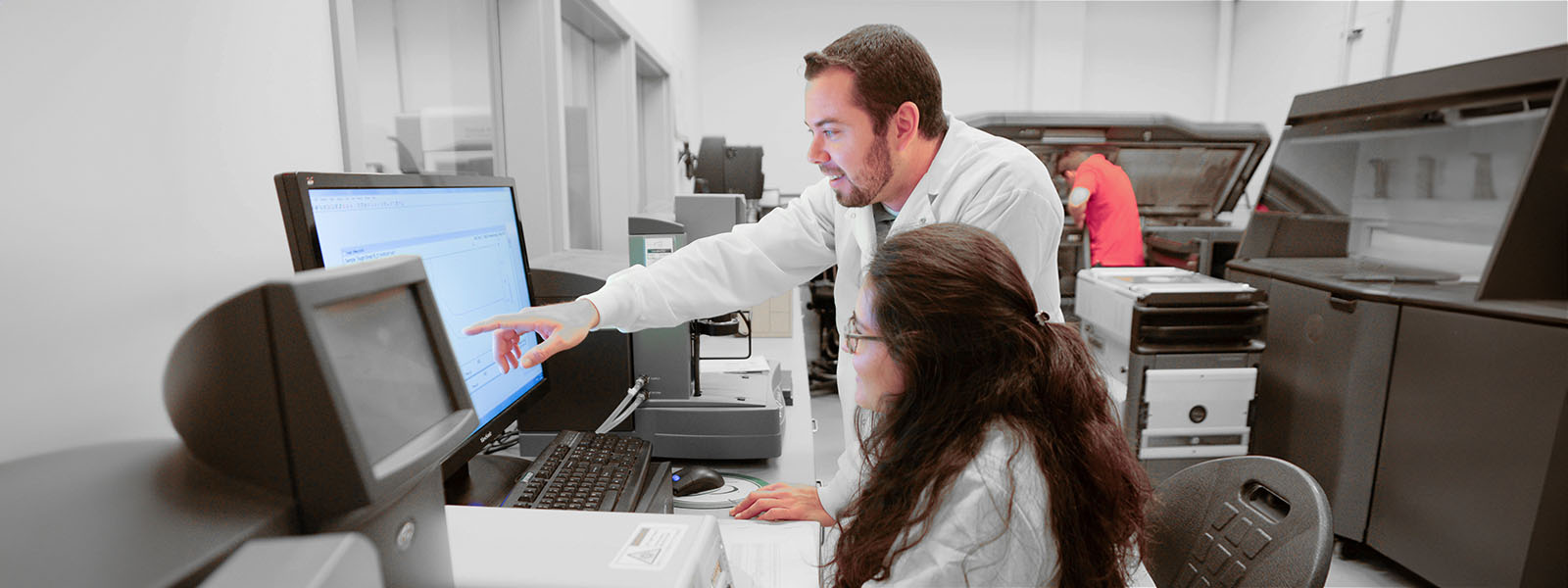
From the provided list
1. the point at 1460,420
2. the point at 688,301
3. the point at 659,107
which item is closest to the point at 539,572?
the point at 688,301

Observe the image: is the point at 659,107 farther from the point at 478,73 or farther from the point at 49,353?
the point at 49,353

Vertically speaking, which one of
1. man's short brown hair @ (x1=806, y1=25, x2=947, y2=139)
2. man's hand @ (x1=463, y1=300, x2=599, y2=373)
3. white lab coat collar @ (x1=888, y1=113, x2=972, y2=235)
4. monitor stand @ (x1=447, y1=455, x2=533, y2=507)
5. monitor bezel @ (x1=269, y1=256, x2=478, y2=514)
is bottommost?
monitor stand @ (x1=447, y1=455, x2=533, y2=507)

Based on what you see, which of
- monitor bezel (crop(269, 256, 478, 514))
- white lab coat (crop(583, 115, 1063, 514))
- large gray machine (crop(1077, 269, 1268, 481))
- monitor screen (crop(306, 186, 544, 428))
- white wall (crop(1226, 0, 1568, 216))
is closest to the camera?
monitor bezel (crop(269, 256, 478, 514))

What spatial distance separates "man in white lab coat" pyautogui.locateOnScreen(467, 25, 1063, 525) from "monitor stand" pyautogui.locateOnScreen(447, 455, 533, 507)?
0.25 m

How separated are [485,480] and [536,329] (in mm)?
229

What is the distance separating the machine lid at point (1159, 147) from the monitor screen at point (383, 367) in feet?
12.4

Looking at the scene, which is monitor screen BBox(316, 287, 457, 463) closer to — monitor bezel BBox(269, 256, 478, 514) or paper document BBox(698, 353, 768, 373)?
monitor bezel BBox(269, 256, 478, 514)

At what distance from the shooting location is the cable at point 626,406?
127cm

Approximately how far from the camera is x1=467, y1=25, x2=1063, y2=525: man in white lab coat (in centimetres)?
129

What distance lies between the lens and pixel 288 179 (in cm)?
69

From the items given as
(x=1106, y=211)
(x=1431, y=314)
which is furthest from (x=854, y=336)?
(x=1106, y=211)

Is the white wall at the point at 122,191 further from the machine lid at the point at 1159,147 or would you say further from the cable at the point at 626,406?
the machine lid at the point at 1159,147

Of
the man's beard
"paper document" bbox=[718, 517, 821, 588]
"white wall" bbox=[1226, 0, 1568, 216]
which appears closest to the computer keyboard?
"paper document" bbox=[718, 517, 821, 588]

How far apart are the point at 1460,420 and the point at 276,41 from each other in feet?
8.93
